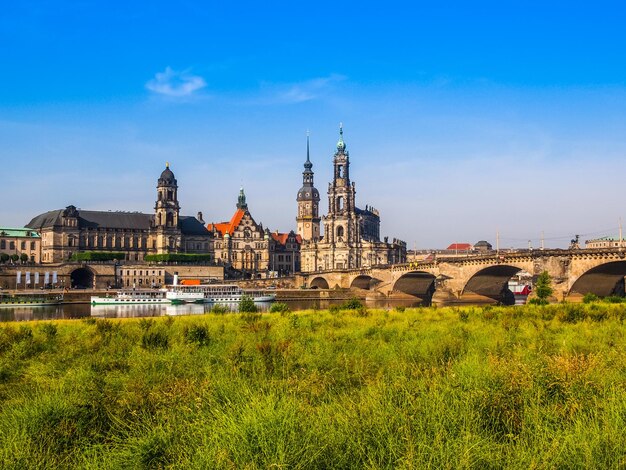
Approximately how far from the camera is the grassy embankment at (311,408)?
24.1ft

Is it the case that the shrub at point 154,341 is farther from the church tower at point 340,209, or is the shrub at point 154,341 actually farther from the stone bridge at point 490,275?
the church tower at point 340,209

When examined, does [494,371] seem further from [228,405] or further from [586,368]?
[228,405]

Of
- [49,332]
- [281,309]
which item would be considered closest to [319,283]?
[281,309]

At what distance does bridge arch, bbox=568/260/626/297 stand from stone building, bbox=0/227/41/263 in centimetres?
9117

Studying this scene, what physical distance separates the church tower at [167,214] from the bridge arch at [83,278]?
1756cm

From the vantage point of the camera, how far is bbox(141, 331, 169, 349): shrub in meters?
17.7

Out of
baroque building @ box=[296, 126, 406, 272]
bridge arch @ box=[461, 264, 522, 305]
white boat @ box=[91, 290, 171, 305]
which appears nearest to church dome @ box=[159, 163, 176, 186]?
baroque building @ box=[296, 126, 406, 272]

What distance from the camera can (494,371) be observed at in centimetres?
1110

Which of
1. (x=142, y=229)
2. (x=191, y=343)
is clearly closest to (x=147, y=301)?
(x=142, y=229)

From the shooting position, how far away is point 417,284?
316ft

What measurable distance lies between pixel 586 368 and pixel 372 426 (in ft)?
16.0

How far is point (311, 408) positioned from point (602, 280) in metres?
67.3

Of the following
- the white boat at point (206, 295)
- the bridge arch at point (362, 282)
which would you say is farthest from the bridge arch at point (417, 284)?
the white boat at point (206, 295)

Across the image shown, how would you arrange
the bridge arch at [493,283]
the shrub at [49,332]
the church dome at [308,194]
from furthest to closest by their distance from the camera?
the church dome at [308,194] → the bridge arch at [493,283] → the shrub at [49,332]
